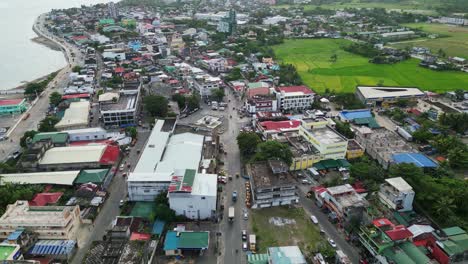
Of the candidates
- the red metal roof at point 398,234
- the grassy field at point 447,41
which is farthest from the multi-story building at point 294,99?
the grassy field at point 447,41

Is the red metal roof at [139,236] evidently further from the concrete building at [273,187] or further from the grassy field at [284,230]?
the concrete building at [273,187]

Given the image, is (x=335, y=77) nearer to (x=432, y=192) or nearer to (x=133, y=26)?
(x=432, y=192)

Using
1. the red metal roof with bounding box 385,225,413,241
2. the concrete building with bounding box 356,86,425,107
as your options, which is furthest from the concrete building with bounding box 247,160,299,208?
the concrete building with bounding box 356,86,425,107

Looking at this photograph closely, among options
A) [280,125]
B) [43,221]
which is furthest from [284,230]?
[43,221]

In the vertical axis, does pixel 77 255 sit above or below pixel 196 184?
below

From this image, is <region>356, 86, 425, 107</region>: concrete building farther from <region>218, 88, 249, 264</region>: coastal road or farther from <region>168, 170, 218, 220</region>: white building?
<region>168, 170, 218, 220</region>: white building

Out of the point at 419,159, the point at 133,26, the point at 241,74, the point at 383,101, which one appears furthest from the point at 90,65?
the point at 419,159
